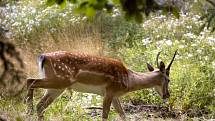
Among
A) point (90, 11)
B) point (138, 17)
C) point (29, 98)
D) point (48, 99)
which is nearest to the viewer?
point (90, 11)

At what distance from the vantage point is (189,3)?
50.7 ft

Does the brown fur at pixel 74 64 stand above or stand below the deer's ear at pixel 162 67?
above

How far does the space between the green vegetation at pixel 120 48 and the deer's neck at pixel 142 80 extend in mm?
405

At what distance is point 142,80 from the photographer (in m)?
8.73

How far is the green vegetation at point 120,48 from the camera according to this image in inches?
341

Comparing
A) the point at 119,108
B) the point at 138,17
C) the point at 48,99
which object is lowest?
the point at 119,108

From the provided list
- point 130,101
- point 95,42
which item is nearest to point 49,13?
point 95,42

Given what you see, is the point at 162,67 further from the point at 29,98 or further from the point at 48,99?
the point at 29,98

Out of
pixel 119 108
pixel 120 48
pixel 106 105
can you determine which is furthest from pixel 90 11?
pixel 120 48

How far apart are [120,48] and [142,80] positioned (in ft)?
12.7

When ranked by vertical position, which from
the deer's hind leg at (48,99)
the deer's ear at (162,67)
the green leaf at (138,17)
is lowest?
the deer's hind leg at (48,99)

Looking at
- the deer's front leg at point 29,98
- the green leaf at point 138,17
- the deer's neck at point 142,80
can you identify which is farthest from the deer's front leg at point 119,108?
the green leaf at point 138,17

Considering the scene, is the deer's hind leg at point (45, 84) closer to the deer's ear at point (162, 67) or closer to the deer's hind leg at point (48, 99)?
the deer's hind leg at point (48, 99)

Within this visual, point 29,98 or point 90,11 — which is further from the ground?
point 90,11
